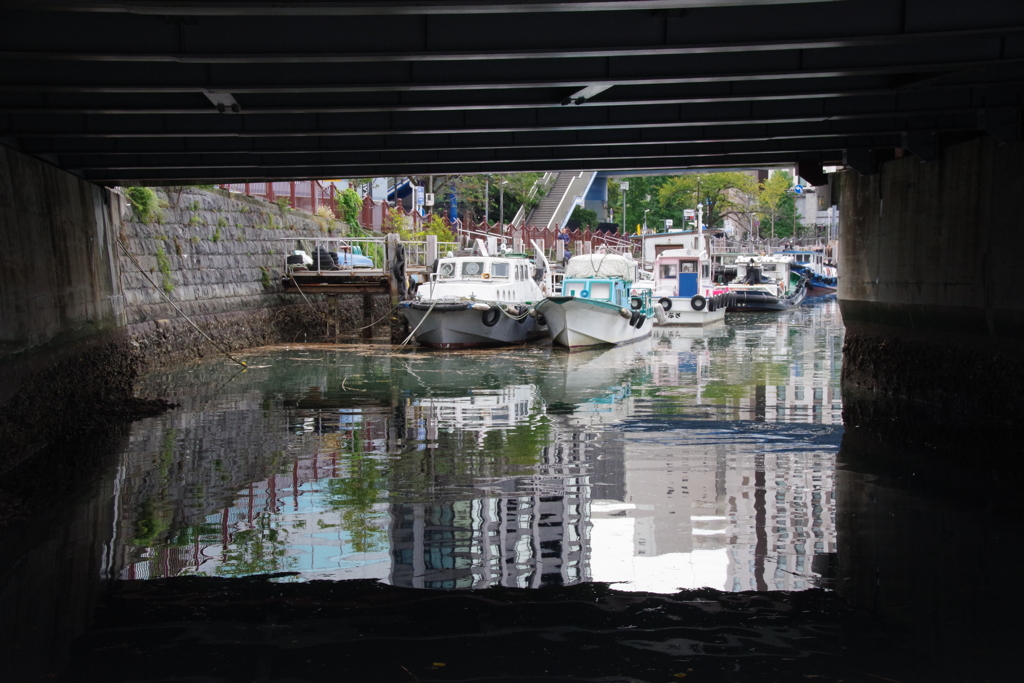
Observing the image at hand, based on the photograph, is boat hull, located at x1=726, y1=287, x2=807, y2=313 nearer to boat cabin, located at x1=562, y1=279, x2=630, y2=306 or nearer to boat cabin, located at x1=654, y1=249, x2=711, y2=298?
boat cabin, located at x1=654, y1=249, x2=711, y2=298

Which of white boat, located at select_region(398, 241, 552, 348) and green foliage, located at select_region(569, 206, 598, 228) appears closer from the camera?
white boat, located at select_region(398, 241, 552, 348)

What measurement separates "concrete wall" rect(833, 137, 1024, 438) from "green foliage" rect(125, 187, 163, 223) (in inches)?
633

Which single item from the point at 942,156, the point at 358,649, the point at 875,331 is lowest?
the point at 358,649

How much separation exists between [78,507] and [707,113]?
9074mm

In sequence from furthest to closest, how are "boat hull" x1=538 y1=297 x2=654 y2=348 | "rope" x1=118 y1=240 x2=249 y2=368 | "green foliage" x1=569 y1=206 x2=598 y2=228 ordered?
"green foliage" x1=569 y1=206 x2=598 y2=228
"boat hull" x1=538 y1=297 x2=654 y2=348
"rope" x1=118 y1=240 x2=249 y2=368

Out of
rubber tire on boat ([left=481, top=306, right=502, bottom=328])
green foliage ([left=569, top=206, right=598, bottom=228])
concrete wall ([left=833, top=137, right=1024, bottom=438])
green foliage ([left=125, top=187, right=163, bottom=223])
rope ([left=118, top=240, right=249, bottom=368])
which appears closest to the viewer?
concrete wall ([left=833, top=137, right=1024, bottom=438])

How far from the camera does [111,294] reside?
19.0m

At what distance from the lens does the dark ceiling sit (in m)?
8.94

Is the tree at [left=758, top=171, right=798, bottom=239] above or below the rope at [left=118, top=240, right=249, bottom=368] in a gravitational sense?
above

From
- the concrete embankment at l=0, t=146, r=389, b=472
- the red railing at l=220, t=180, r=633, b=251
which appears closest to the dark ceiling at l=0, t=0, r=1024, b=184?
the concrete embankment at l=0, t=146, r=389, b=472

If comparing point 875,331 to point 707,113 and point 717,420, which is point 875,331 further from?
point 707,113

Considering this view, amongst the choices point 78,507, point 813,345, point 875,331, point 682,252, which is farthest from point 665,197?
point 78,507

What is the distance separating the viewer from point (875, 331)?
18875mm

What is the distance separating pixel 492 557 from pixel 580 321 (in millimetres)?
22053
